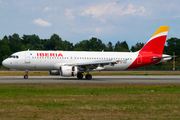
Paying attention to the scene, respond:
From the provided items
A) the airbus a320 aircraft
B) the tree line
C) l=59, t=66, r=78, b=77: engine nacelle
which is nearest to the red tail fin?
the airbus a320 aircraft

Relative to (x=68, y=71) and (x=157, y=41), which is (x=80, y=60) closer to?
(x=68, y=71)

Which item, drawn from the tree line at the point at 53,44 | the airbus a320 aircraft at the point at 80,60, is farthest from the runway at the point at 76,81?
the tree line at the point at 53,44

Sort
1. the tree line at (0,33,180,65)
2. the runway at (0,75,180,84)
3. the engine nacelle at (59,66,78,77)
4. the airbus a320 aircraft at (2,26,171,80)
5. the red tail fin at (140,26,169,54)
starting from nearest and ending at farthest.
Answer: the runway at (0,75,180,84) < the engine nacelle at (59,66,78,77) < the airbus a320 aircraft at (2,26,171,80) < the red tail fin at (140,26,169,54) < the tree line at (0,33,180,65)

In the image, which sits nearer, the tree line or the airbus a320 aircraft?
the airbus a320 aircraft

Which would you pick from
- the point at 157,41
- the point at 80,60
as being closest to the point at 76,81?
the point at 80,60

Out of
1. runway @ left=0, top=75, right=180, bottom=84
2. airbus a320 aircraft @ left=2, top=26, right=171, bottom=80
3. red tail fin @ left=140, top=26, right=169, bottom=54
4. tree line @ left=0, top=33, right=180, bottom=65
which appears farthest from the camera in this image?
tree line @ left=0, top=33, right=180, bottom=65

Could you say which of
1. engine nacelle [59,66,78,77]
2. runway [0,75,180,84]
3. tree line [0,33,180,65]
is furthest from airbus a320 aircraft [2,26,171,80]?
tree line [0,33,180,65]

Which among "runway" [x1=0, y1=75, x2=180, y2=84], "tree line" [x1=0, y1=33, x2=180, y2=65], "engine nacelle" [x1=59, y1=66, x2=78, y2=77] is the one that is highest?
"tree line" [x1=0, y1=33, x2=180, y2=65]

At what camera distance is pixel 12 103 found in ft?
44.0

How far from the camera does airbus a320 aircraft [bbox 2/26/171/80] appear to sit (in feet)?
111

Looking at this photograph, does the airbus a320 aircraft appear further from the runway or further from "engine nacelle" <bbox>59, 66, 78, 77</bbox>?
the runway

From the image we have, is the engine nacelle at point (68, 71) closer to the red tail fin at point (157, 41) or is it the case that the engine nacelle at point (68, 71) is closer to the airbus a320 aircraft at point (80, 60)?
the airbus a320 aircraft at point (80, 60)

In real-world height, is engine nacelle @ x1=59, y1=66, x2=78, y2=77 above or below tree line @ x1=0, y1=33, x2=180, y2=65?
below

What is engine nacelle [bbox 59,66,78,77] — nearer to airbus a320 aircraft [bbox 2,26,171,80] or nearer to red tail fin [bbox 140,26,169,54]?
airbus a320 aircraft [bbox 2,26,171,80]
